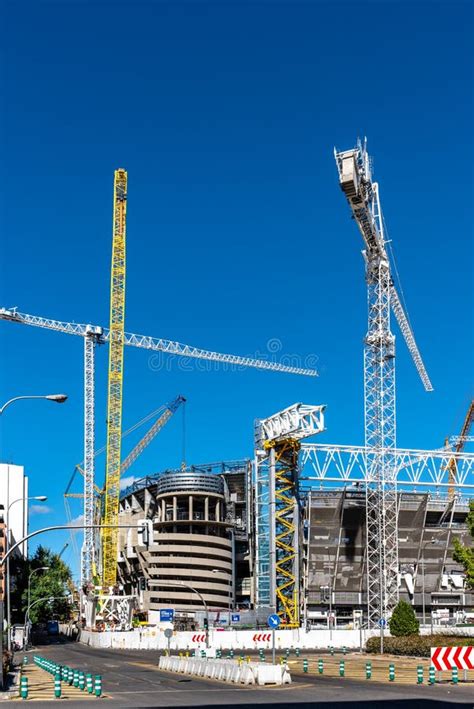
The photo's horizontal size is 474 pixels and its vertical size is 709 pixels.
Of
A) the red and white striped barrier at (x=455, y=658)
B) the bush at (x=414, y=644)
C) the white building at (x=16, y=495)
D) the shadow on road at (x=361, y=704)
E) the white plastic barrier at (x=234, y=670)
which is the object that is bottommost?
the bush at (x=414, y=644)

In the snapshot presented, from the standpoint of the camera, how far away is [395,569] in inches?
4412

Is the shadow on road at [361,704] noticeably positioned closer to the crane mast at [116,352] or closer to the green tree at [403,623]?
the green tree at [403,623]

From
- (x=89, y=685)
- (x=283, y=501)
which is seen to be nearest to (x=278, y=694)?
(x=89, y=685)

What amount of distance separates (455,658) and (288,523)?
87096 mm

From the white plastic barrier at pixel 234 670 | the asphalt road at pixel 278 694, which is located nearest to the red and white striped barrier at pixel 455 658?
the asphalt road at pixel 278 694

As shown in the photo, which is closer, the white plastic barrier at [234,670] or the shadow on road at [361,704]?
the shadow on road at [361,704]

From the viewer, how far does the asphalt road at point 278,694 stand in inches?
1374

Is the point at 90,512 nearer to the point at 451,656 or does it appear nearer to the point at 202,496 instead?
the point at 202,496

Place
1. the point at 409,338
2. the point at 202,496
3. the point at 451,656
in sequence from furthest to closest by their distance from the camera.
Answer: the point at 202,496
the point at 409,338
the point at 451,656

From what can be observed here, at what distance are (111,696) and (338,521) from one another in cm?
9271

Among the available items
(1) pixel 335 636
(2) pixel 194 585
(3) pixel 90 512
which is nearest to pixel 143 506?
(3) pixel 90 512

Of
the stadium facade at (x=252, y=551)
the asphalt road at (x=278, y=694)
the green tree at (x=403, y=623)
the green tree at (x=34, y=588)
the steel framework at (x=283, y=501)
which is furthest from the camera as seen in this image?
the green tree at (x=34, y=588)

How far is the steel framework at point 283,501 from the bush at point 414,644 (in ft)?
124

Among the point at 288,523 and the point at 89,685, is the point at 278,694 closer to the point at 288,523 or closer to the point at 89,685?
the point at 89,685
